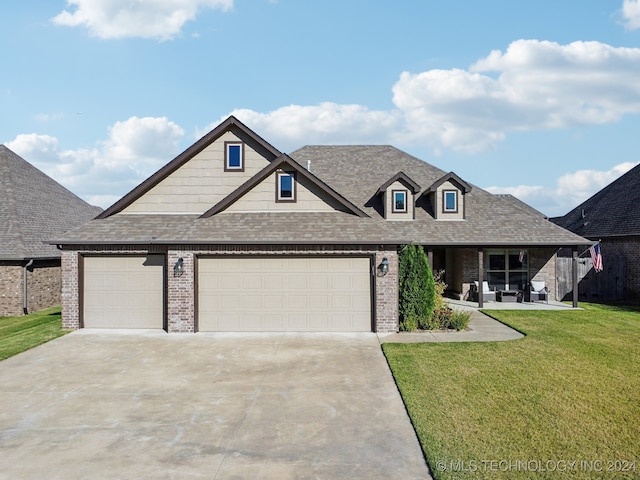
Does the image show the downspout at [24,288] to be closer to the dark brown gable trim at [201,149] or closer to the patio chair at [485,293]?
the dark brown gable trim at [201,149]

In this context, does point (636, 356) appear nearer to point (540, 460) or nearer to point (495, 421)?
point (495, 421)

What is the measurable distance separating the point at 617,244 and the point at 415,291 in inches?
594

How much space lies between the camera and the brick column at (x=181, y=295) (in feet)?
46.0

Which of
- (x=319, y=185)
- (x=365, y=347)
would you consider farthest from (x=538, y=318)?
(x=319, y=185)

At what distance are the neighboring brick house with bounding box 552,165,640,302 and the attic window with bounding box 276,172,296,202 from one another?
16.0 m

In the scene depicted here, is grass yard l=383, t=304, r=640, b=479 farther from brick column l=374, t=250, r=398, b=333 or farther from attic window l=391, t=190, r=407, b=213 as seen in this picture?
attic window l=391, t=190, r=407, b=213

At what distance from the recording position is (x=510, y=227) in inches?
778

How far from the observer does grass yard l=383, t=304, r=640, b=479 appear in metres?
5.83

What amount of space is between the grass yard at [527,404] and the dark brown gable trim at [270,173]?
559 cm

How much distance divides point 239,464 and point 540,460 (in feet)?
13.0

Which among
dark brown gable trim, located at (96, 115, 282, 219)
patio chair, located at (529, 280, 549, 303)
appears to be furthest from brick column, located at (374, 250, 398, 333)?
patio chair, located at (529, 280, 549, 303)

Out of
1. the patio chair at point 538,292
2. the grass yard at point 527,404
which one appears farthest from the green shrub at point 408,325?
the patio chair at point 538,292

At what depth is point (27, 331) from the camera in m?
14.6

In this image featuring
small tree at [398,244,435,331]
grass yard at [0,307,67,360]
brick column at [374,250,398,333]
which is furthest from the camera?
small tree at [398,244,435,331]
